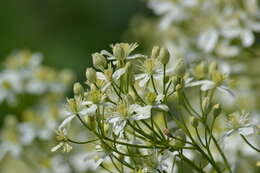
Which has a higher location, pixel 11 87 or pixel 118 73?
pixel 11 87

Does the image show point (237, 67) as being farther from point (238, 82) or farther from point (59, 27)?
point (59, 27)

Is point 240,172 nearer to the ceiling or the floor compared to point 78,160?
nearer to the floor

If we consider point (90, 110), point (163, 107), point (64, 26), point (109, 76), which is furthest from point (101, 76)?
point (64, 26)

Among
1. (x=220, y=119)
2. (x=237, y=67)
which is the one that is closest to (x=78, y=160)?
(x=220, y=119)

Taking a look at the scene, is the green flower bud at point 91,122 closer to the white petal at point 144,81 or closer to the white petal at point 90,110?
the white petal at point 90,110

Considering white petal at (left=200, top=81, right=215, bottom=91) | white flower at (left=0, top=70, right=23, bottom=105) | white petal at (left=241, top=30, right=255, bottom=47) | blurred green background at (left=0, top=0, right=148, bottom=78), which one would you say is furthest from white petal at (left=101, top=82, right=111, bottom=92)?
blurred green background at (left=0, top=0, right=148, bottom=78)

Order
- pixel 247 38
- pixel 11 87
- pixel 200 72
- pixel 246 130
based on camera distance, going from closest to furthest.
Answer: pixel 246 130, pixel 200 72, pixel 247 38, pixel 11 87

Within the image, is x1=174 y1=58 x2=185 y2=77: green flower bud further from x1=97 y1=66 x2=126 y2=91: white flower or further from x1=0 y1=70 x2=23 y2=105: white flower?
x1=0 y1=70 x2=23 y2=105: white flower

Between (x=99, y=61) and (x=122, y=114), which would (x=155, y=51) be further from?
(x=122, y=114)
